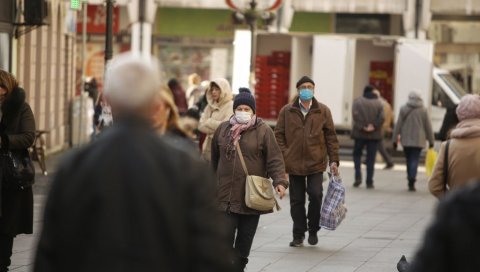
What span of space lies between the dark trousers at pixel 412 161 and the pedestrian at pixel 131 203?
18.6 metres

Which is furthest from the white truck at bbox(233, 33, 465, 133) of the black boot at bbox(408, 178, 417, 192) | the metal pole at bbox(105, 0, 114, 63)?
the metal pole at bbox(105, 0, 114, 63)

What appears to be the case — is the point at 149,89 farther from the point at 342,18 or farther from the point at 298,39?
the point at 342,18

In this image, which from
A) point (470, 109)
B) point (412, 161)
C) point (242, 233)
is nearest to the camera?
point (470, 109)

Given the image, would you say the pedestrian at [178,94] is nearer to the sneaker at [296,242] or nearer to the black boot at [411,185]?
the black boot at [411,185]

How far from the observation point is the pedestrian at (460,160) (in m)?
9.92

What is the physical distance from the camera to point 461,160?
994cm

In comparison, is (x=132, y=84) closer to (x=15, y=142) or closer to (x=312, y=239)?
(x=15, y=142)

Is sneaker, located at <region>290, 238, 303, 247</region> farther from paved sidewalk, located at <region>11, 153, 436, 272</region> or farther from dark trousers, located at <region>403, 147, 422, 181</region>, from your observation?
dark trousers, located at <region>403, 147, 422, 181</region>

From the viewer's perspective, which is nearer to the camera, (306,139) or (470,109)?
(470,109)

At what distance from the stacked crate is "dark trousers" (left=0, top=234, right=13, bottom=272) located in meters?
20.4

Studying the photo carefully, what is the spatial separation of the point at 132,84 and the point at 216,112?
949 cm

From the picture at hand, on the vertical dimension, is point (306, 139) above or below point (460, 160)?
below

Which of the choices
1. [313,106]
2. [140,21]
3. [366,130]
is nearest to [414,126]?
[366,130]

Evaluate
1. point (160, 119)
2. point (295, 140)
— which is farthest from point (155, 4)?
point (160, 119)
